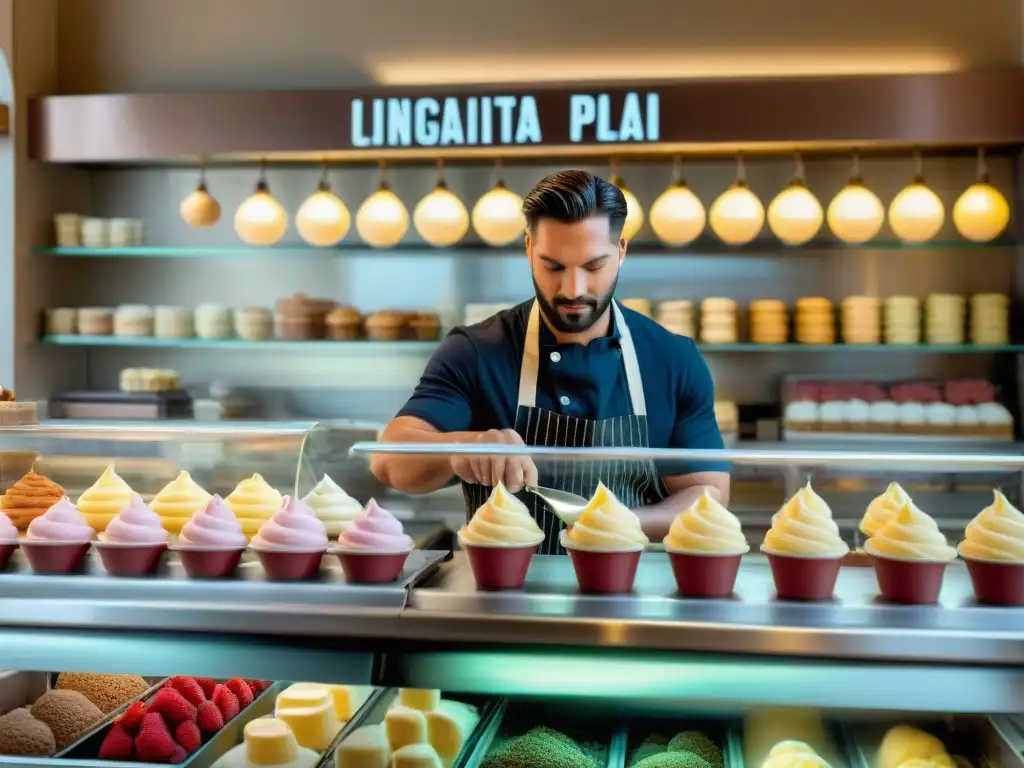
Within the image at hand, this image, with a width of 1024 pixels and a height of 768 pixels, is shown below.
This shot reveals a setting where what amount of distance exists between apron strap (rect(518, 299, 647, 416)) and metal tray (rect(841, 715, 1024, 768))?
990 mm

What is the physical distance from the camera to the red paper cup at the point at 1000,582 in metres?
1.56

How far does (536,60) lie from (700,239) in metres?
1.12

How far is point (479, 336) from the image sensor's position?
267 centimetres

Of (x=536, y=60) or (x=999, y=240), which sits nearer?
(x=999, y=240)

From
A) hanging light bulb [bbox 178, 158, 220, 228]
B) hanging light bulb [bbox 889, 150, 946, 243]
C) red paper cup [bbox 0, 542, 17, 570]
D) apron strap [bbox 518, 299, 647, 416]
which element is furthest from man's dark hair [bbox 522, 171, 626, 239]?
hanging light bulb [bbox 178, 158, 220, 228]

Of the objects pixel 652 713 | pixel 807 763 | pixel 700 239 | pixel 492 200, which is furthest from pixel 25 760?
pixel 700 239

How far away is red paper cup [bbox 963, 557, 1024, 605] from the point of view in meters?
1.56

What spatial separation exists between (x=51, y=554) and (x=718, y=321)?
3.36 m

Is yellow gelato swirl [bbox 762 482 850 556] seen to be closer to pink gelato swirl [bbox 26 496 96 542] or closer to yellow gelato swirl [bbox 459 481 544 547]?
yellow gelato swirl [bbox 459 481 544 547]

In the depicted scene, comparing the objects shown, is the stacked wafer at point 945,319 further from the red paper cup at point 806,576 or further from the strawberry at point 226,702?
the strawberry at point 226,702

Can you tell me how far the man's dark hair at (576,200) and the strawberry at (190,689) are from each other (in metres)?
1.12

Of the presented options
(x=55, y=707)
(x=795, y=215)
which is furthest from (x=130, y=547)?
(x=795, y=215)

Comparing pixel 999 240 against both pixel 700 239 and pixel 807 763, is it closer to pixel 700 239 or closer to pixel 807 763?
pixel 700 239

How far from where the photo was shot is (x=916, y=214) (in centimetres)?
425
